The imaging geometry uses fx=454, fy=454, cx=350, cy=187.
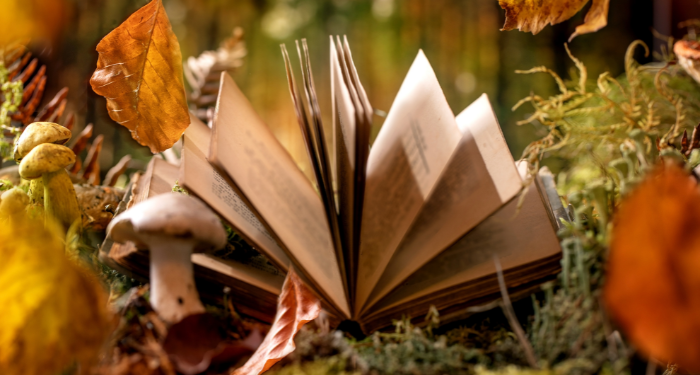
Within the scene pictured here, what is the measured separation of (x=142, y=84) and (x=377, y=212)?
297 millimetres

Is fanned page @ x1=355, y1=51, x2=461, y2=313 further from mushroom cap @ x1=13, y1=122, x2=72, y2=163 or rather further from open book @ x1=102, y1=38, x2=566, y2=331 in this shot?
mushroom cap @ x1=13, y1=122, x2=72, y2=163

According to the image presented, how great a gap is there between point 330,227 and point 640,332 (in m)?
0.33

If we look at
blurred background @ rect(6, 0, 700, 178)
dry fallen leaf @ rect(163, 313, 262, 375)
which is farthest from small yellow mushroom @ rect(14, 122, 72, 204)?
blurred background @ rect(6, 0, 700, 178)

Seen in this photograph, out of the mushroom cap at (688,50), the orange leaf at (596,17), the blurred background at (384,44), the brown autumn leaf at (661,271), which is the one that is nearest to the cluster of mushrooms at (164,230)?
the brown autumn leaf at (661,271)

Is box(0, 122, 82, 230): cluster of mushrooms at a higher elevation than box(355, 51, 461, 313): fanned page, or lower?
higher

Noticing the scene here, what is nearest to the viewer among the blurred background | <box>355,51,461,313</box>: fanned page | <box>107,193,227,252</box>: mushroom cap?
<box>107,193,227,252</box>: mushroom cap

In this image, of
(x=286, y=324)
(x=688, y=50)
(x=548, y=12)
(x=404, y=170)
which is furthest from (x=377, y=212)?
(x=688, y=50)

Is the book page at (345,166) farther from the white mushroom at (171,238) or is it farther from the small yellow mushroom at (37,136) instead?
the small yellow mushroom at (37,136)

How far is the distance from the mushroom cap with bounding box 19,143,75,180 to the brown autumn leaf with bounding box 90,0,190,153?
2.6 inches

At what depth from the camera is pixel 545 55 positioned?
6.83ft

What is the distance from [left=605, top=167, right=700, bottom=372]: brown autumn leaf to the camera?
0.80 feet

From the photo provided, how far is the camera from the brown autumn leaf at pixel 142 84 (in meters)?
0.50

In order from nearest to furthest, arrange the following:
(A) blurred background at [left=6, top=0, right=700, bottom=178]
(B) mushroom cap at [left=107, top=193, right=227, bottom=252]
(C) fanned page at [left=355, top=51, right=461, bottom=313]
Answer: (B) mushroom cap at [left=107, top=193, right=227, bottom=252] → (C) fanned page at [left=355, top=51, right=461, bottom=313] → (A) blurred background at [left=6, top=0, right=700, bottom=178]

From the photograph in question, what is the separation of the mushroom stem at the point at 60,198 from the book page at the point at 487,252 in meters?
→ 0.37
